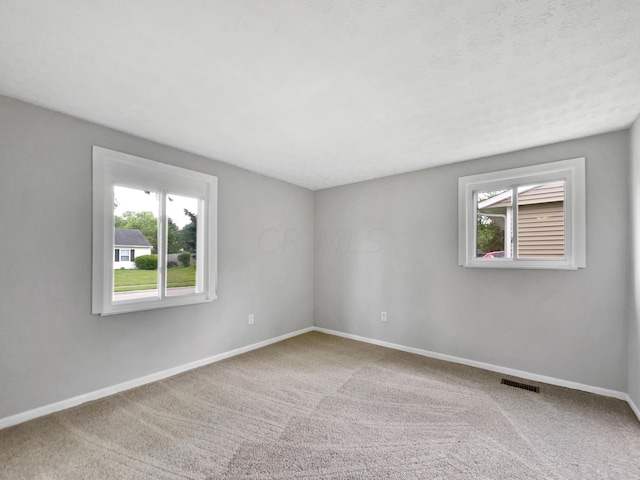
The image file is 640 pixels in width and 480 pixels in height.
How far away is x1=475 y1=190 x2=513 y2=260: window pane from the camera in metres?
3.42

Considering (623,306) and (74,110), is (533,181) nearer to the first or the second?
(623,306)

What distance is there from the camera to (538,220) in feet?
10.5

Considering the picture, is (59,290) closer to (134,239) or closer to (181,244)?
(134,239)

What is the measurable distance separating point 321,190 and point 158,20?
147 inches

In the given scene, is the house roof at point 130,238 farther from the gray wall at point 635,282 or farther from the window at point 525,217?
the gray wall at point 635,282

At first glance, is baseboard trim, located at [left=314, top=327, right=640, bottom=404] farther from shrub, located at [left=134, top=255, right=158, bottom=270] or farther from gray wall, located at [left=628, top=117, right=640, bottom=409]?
shrub, located at [left=134, top=255, right=158, bottom=270]

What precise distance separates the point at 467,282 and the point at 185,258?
342cm

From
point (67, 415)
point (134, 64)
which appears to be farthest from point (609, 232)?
point (67, 415)

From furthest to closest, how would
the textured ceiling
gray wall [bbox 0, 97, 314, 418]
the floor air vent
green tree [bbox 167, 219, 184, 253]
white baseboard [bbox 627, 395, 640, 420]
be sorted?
green tree [bbox 167, 219, 184, 253] → the floor air vent → white baseboard [bbox 627, 395, 640, 420] → gray wall [bbox 0, 97, 314, 418] → the textured ceiling

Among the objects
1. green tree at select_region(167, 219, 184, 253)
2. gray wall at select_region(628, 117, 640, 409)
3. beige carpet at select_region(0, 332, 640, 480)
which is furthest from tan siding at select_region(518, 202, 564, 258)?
green tree at select_region(167, 219, 184, 253)

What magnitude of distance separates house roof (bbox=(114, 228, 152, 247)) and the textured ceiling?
0.98 metres

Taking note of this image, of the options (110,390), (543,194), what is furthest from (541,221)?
(110,390)

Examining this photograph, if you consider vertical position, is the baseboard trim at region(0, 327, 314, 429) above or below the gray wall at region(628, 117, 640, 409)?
below

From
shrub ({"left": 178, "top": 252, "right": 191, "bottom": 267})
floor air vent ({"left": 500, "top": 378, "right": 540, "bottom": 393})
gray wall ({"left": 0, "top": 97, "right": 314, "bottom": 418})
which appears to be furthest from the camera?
shrub ({"left": 178, "top": 252, "right": 191, "bottom": 267})
